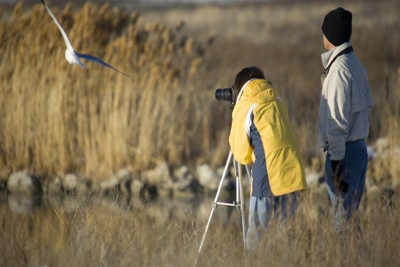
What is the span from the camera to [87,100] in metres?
8.16

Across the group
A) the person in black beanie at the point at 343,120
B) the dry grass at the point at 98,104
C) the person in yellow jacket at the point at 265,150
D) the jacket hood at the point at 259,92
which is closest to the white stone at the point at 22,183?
the dry grass at the point at 98,104

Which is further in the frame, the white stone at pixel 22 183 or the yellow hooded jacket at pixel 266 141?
the white stone at pixel 22 183

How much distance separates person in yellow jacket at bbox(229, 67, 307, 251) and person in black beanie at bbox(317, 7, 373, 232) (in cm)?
19

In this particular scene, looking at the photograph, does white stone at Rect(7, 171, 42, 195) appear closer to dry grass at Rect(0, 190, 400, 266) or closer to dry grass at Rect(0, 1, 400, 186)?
dry grass at Rect(0, 1, 400, 186)

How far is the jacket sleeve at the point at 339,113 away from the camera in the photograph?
3.98 metres

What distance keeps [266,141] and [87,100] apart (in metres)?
4.47

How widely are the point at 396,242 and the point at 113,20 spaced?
470cm

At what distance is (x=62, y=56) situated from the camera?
803cm

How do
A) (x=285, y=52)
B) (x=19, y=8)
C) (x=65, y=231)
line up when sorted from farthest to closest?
(x=285, y=52) < (x=19, y=8) < (x=65, y=231)

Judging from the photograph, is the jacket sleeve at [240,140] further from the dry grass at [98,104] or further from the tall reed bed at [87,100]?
the tall reed bed at [87,100]

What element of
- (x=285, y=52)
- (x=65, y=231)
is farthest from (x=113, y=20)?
(x=285, y=52)

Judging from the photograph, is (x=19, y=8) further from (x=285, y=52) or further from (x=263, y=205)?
(x=285, y=52)

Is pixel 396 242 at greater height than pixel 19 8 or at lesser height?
lesser

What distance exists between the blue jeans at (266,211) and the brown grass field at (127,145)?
0.09 meters
